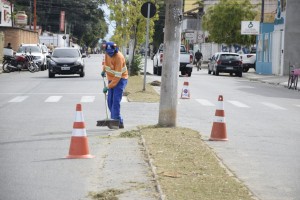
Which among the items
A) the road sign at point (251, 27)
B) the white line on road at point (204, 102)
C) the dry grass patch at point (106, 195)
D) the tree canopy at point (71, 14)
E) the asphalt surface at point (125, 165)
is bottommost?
the white line on road at point (204, 102)

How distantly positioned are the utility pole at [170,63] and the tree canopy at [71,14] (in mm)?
99649

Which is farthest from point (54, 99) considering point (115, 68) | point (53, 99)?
point (115, 68)

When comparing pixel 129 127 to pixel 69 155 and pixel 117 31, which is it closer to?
pixel 69 155

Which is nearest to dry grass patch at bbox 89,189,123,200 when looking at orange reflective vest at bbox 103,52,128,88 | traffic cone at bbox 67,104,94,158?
traffic cone at bbox 67,104,94,158

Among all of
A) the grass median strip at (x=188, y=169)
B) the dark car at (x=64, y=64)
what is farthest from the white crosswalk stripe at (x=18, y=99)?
the dark car at (x=64, y=64)

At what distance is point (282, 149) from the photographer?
40.7 feet

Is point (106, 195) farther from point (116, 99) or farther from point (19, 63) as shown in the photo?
point (19, 63)

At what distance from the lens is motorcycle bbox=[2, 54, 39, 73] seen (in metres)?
42.2

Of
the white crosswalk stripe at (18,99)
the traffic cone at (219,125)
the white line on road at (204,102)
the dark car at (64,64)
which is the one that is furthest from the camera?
the dark car at (64,64)

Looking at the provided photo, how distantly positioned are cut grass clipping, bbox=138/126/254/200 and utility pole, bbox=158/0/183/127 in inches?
33.8

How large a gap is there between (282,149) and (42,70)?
121ft

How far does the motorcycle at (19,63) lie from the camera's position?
138ft

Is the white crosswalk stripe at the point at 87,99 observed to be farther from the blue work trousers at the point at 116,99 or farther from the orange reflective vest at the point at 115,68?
the orange reflective vest at the point at 115,68

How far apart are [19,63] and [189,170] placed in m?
34.3
